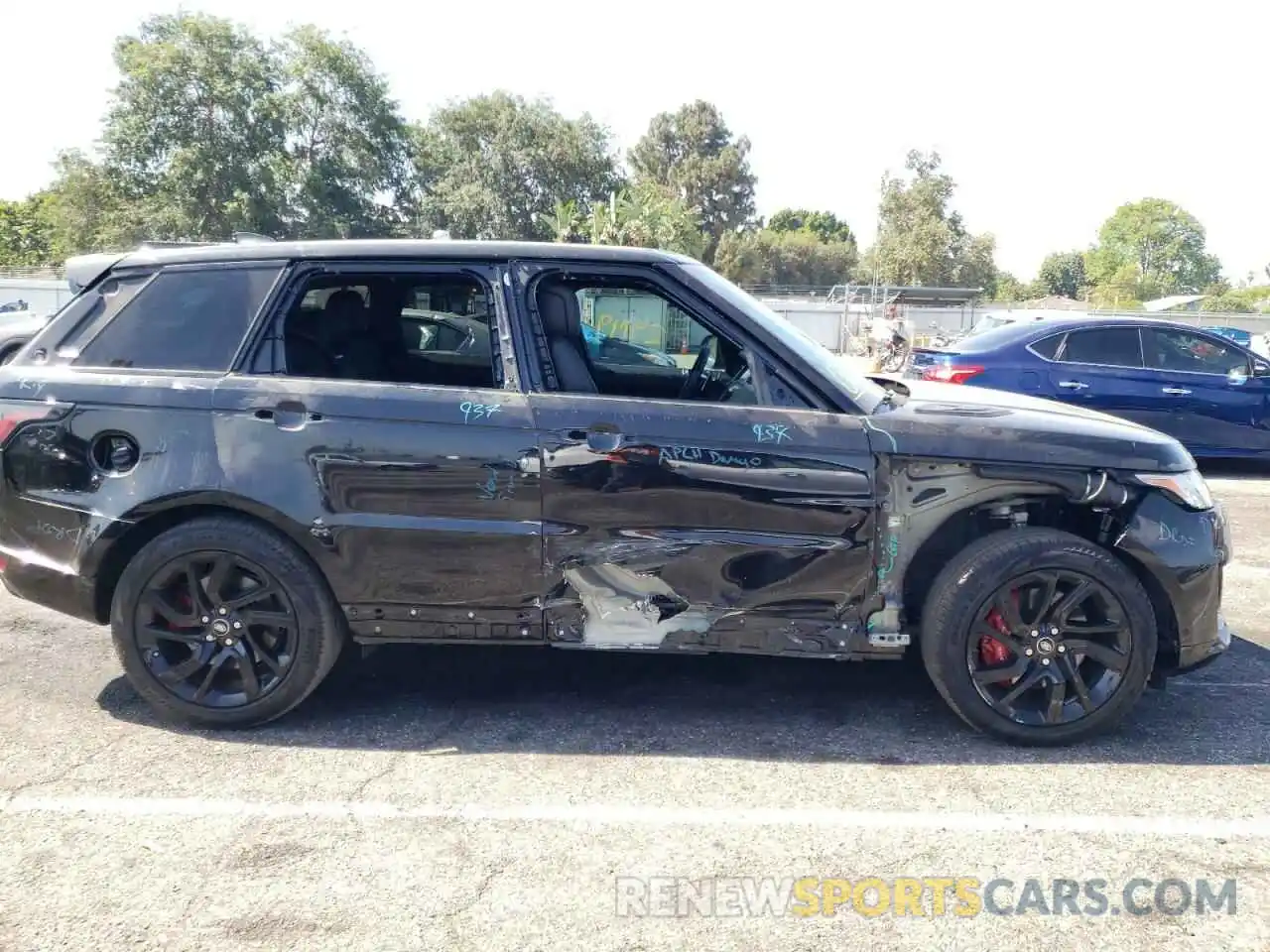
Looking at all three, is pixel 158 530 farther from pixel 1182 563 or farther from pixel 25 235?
pixel 25 235

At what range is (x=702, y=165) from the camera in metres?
76.8

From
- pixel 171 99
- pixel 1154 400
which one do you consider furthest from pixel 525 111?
pixel 1154 400

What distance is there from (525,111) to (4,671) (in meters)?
57.8

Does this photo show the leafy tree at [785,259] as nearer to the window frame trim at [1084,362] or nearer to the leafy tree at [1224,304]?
the leafy tree at [1224,304]

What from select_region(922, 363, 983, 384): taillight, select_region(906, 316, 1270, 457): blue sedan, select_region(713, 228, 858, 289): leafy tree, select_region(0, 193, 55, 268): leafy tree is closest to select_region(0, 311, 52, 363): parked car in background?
select_region(922, 363, 983, 384): taillight

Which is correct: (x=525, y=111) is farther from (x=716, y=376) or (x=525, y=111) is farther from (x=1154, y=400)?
(x=716, y=376)

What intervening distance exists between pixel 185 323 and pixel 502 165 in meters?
56.3

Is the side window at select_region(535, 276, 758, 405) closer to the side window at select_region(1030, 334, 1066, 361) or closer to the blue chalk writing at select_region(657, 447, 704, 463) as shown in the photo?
the blue chalk writing at select_region(657, 447, 704, 463)

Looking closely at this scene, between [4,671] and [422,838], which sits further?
[4,671]

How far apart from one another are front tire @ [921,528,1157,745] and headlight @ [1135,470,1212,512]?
12.8 inches

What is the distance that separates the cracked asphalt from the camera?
2.58 meters

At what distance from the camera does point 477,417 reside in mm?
3553

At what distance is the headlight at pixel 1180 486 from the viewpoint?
3527mm

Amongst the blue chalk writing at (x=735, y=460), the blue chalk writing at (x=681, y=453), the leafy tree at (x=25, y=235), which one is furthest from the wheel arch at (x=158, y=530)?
the leafy tree at (x=25, y=235)
